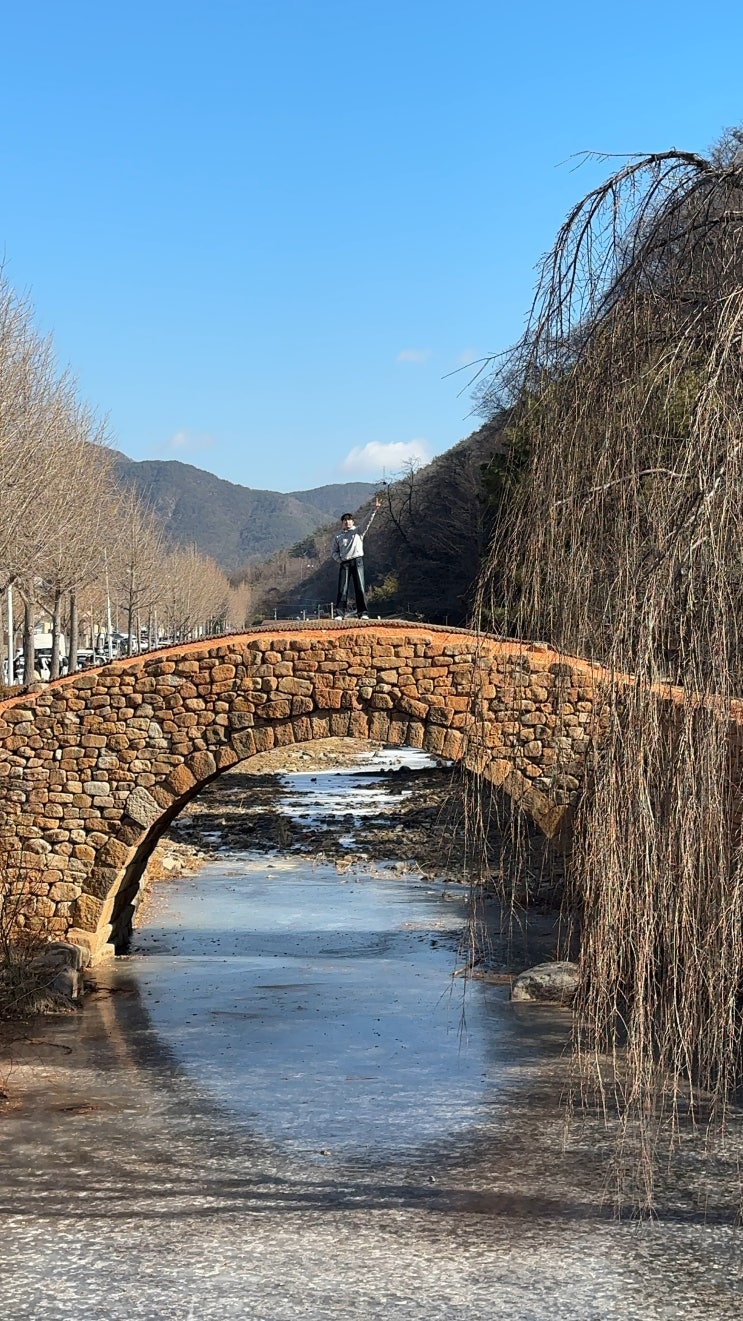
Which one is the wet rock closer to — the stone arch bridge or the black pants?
the stone arch bridge

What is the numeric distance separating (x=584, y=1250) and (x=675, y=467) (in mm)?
4485

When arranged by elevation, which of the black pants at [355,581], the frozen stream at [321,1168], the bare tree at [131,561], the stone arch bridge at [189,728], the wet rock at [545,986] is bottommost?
the frozen stream at [321,1168]

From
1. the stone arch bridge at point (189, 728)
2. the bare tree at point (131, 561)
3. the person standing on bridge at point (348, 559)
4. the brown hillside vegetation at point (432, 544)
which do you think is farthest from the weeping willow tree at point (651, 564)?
the bare tree at point (131, 561)

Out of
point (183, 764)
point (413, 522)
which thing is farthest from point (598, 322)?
point (413, 522)

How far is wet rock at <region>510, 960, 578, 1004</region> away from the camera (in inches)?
538

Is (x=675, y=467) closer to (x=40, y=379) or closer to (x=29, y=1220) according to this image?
(x=29, y=1220)

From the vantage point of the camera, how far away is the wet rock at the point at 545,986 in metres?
13.7

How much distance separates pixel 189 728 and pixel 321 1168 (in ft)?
19.1

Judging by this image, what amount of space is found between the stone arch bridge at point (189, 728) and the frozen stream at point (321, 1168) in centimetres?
139

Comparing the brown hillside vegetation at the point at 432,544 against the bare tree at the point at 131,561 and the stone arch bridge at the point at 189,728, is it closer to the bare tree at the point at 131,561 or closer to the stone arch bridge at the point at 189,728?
the bare tree at the point at 131,561

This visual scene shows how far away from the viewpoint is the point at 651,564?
199 inches

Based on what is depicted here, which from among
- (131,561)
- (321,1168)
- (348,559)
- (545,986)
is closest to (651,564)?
(321,1168)

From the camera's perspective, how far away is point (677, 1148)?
9.16 m

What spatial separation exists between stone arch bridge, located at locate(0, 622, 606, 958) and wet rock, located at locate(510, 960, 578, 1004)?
53.1 inches
